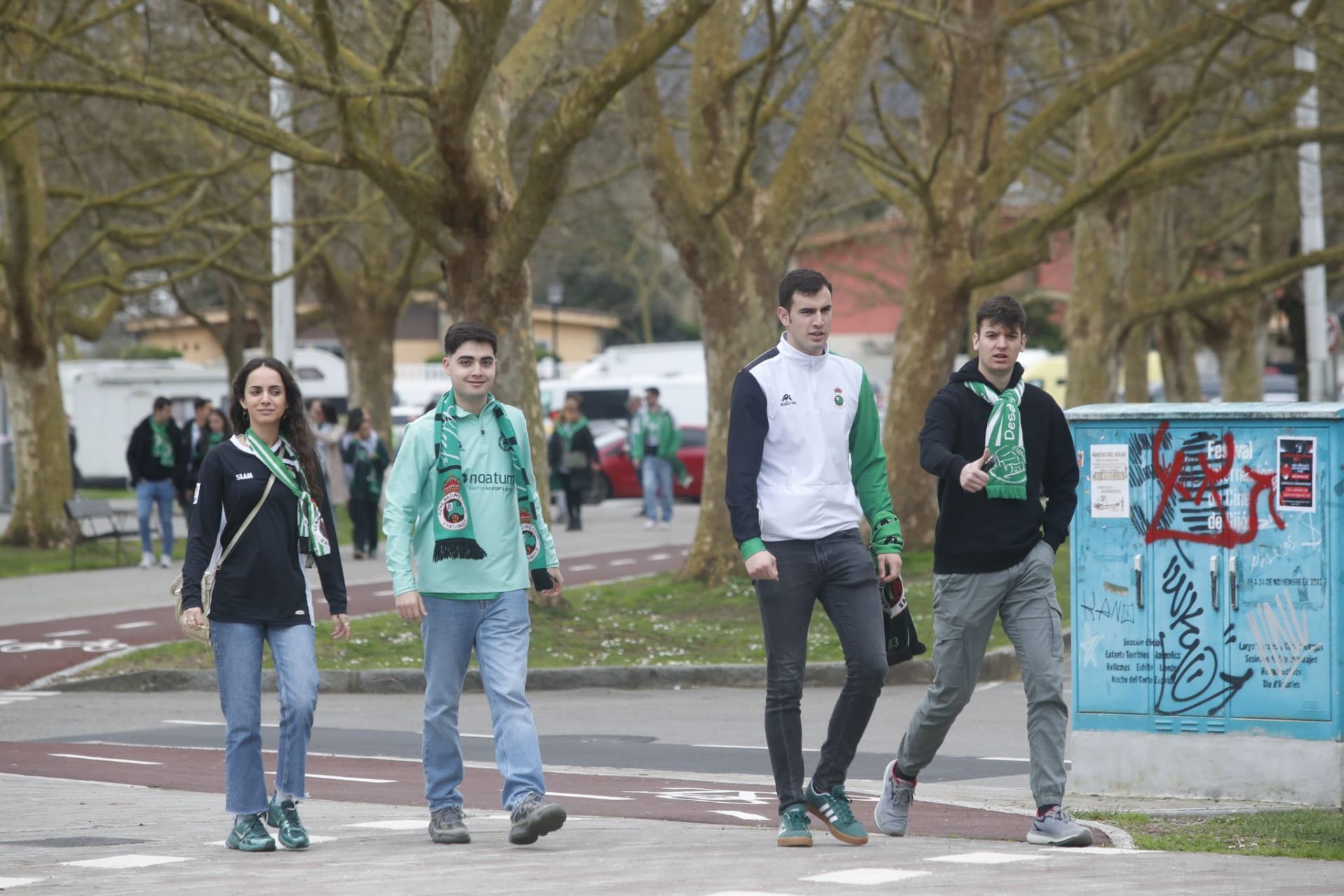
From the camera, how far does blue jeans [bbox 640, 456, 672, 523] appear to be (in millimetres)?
28125

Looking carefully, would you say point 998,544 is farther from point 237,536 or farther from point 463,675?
point 237,536

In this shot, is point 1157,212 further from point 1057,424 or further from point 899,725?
point 1057,424

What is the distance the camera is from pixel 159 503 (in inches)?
851

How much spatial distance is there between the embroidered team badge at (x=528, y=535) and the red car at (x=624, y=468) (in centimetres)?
2844

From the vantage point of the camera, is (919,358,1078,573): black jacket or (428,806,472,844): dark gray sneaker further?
(919,358,1078,573): black jacket

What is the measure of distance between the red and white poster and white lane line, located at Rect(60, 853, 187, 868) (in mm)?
4314

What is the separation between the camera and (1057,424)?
695 centimetres

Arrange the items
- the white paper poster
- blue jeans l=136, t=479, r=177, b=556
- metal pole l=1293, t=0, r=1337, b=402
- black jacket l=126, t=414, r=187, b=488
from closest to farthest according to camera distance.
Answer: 1. the white paper poster
2. black jacket l=126, t=414, r=187, b=488
3. blue jeans l=136, t=479, r=177, b=556
4. metal pole l=1293, t=0, r=1337, b=402

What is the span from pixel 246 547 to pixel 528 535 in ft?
3.13

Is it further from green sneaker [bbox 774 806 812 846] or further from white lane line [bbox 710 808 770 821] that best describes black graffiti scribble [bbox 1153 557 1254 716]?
green sneaker [bbox 774 806 812 846]

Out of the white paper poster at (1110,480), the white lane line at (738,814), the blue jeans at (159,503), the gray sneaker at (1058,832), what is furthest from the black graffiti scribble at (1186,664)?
the blue jeans at (159,503)

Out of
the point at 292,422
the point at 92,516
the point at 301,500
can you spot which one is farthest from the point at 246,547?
the point at 92,516

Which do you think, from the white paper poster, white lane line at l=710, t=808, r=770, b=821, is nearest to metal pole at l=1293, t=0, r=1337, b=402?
the white paper poster

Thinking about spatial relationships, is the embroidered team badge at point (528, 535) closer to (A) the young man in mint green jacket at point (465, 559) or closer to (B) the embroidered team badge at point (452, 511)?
(A) the young man in mint green jacket at point (465, 559)
